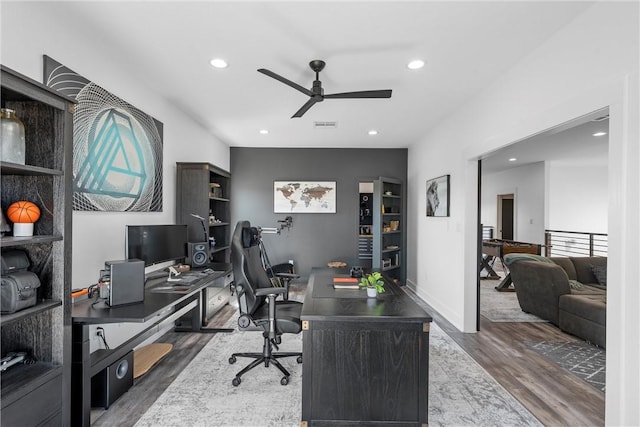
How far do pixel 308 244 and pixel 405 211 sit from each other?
1.96 meters

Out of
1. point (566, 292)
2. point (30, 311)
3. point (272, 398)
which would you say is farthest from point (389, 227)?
point (30, 311)

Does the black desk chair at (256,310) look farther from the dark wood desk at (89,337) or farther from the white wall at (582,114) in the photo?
the white wall at (582,114)

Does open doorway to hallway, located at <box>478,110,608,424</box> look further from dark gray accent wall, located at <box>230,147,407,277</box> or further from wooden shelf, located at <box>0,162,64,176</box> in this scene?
wooden shelf, located at <box>0,162,64,176</box>

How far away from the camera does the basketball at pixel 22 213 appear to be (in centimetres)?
155

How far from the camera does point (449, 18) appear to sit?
207 centimetres

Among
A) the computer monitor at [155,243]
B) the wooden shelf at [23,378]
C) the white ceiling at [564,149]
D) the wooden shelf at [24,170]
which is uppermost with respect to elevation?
the white ceiling at [564,149]

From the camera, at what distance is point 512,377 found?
2.58 m

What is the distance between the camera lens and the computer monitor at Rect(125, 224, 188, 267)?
2.67 m

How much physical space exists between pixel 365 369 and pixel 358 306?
1.22 feet

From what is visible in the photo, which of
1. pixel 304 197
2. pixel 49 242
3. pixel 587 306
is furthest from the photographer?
pixel 304 197

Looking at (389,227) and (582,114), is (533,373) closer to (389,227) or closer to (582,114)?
(582,114)

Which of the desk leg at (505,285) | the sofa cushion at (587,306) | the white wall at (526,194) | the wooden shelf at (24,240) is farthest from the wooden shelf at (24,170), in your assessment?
the white wall at (526,194)

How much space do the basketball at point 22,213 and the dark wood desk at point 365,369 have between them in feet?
4.93

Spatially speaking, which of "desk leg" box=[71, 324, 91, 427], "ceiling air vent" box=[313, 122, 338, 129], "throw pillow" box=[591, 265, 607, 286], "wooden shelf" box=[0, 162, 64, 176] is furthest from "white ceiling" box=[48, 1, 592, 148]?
"throw pillow" box=[591, 265, 607, 286]
